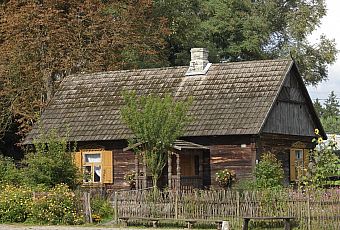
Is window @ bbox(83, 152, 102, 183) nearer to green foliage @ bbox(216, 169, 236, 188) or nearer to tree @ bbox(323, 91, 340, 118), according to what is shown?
green foliage @ bbox(216, 169, 236, 188)

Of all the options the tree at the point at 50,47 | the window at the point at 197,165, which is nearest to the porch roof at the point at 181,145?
the window at the point at 197,165

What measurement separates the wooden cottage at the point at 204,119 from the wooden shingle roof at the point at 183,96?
→ 0.04 metres

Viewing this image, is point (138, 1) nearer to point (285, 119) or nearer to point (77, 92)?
point (77, 92)

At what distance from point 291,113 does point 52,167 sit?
1130cm

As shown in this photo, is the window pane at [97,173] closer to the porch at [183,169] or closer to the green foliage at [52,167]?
the porch at [183,169]

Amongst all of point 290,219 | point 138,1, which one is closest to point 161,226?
point 290,219

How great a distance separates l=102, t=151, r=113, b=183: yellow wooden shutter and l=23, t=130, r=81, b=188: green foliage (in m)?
4.39

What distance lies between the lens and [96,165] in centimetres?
3500

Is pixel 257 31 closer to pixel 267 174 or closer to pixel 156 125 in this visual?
pixel 267 174

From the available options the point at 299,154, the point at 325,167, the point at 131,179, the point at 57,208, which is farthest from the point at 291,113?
the point at 57,208

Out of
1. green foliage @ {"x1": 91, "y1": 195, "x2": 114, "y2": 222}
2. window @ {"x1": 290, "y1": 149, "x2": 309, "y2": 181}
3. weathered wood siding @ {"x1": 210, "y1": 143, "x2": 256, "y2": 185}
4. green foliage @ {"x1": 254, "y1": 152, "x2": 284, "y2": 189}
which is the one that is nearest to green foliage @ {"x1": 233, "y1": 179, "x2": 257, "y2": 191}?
green foliage @ {"x1": 254, "y1": 152, "x2": 284, "y2": 189}

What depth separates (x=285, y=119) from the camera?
34.1 meters

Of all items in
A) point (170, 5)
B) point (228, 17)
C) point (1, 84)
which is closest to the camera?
point (1, 84)

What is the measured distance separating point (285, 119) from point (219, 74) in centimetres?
354
